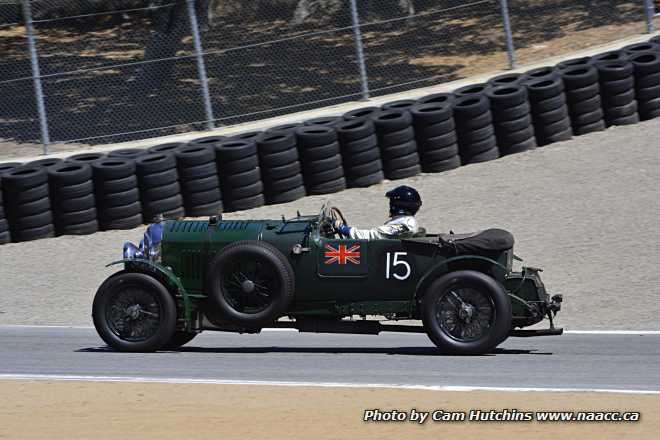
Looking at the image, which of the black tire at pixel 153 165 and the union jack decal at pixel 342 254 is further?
the black tire at pixel 153 165

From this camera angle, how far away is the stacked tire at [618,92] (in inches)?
650

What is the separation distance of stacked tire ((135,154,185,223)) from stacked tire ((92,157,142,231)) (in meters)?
0.09

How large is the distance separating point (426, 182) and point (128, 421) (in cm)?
849

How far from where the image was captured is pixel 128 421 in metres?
8.03

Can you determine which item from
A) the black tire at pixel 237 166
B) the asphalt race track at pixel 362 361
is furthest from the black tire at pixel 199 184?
the asphalt race track at pixel 362 361

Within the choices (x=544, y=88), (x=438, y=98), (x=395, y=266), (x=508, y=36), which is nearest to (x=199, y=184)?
(x=438, y=98)

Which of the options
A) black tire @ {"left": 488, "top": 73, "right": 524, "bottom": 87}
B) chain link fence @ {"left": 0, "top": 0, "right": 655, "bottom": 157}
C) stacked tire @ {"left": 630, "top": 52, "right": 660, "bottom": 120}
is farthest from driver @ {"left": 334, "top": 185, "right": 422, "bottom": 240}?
chain link fence @ {"left": 0, "top": 0, "right": 655, "bottom": 157}

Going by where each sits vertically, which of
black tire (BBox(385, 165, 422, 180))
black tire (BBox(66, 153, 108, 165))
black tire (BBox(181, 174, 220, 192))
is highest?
black tire (BBox(66, 153, 108, 165))

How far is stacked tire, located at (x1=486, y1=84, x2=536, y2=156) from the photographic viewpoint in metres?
16.0

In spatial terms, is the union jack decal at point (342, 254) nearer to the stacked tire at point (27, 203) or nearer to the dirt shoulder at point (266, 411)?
the dirt shoulder at point (266, 411)

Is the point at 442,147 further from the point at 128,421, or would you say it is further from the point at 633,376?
the point at 128,421

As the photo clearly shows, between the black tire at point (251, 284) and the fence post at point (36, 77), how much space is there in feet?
25.9

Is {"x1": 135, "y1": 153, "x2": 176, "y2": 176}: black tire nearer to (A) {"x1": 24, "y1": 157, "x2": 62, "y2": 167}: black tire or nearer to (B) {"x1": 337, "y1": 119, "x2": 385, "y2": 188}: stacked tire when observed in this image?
(A) {"x1": 24, "y1": 157, "x2": 62, "y2": 167}: black tire

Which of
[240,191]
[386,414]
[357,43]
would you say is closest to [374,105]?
[357,43]
